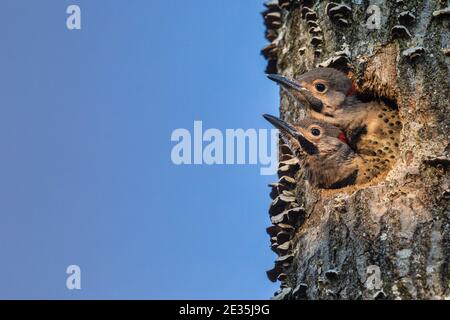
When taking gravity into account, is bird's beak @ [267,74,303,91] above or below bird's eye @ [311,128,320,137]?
above

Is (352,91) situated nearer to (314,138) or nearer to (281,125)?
(314,138)

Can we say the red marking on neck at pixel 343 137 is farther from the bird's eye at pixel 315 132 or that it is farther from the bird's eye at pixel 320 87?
the bird's eye at pixel 320 87

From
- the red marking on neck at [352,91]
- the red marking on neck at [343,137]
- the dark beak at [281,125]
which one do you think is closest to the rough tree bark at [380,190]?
the red marking on neck at [352,91]

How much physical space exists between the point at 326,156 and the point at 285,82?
0.59m

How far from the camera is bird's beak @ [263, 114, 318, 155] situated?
632cm

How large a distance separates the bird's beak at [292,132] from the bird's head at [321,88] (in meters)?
0.23

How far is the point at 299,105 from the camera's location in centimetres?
666

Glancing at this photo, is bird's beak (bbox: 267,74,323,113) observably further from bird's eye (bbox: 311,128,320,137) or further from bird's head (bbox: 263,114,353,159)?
bird's eye (bbox: 311,128,320,137)

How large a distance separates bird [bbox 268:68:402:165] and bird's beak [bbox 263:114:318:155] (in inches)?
9.0

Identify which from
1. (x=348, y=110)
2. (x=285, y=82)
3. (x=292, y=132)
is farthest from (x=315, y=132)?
(x=285, y=82)

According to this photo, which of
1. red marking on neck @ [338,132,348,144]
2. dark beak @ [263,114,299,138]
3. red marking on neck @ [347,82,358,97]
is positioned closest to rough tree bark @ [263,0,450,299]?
red marking on neck @ [347,82,358,97]

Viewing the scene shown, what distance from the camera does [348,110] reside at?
6.47m

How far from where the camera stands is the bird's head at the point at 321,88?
6.29 meters
